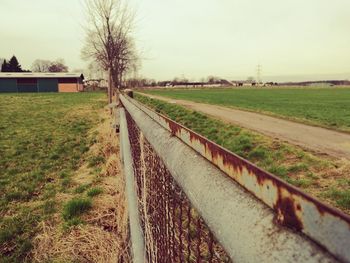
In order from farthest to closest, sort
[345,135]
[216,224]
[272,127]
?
[272,127] < [345,135] < [216,224]

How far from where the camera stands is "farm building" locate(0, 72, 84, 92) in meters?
73.1

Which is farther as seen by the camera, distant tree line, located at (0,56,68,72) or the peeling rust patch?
distant tree line, located at (0,56,68,72)

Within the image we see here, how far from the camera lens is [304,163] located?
260 inches

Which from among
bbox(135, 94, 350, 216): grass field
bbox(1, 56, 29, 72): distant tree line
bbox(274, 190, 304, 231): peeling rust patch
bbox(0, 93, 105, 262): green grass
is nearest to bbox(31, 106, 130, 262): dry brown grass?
bbox(0, 93, 105, 262): green grass

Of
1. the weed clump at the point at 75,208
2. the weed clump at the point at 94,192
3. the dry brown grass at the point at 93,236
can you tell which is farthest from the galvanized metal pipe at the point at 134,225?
the weed clump at the point at 94,192

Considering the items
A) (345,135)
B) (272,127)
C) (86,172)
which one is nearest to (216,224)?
(86,172)

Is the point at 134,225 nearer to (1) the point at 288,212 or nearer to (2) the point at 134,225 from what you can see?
(2) the point at 134,225

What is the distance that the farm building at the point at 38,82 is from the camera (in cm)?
7306

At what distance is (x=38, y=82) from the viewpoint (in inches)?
2936

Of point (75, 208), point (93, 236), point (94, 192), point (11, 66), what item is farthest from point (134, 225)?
point (11, 66)

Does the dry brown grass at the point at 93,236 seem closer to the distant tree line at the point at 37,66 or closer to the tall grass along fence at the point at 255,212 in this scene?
the tall grass along fence at the point at 255,212

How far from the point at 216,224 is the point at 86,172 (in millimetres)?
6359

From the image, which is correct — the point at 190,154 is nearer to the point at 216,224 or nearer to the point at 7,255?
the point at 216,224

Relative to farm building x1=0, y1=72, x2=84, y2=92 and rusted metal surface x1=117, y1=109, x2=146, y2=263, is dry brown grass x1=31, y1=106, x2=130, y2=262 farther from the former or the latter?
farm building x1=0, y1=72, x2=84, y2=92
